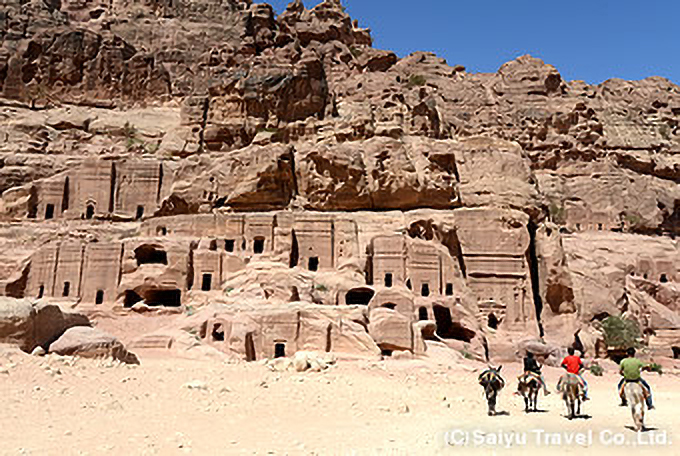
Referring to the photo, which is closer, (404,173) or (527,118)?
(404,173)

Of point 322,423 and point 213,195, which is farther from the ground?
point 213,195

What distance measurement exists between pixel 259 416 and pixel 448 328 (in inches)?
1040

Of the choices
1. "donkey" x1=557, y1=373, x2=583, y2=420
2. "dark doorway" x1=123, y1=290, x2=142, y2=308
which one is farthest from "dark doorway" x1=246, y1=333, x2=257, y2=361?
"donkey" x1=557, y1=373, x2=583, y2=420

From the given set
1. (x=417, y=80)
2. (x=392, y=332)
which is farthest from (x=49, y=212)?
(x=417, y=80)

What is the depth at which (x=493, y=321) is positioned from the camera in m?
41.6

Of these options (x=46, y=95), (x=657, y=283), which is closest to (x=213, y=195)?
(x=46, y=95)

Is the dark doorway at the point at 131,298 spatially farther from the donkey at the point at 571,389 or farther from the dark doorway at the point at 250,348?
the donkey at the point at 571,389

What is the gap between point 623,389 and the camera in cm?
1307

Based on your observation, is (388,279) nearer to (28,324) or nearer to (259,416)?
(28,324)

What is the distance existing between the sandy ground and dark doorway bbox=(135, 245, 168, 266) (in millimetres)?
18232

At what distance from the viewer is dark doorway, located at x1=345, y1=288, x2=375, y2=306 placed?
37.4m

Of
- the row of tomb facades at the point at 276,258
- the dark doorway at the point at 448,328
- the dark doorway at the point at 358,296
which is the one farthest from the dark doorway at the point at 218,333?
the dark doorway at the point at 448,328

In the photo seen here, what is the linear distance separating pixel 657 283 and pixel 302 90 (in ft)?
121

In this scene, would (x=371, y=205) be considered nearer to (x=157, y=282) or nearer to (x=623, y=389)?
(x=157, y=282)
